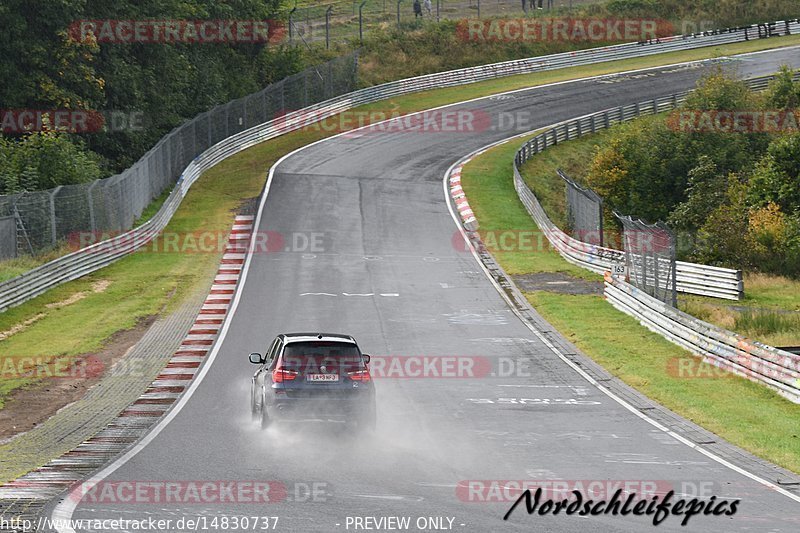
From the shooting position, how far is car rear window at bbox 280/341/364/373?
52.6ft

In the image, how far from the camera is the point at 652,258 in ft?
93.4

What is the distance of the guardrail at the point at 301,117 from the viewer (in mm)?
32312

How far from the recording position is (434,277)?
34.4m

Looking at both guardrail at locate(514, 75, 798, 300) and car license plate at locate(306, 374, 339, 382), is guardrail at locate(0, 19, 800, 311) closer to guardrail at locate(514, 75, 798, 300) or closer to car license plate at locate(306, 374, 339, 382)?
guardrail at locate(514, 75, 798, 300)

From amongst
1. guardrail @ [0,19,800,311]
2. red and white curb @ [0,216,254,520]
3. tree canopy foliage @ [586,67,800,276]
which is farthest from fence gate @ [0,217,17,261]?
tree canopy foliage @ [586,67,800,276]

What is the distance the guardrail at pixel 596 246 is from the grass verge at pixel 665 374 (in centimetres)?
60

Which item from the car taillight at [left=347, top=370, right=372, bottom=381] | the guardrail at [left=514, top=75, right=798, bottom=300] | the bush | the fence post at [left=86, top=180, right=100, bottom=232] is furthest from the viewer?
the bush

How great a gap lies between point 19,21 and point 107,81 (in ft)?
17.3

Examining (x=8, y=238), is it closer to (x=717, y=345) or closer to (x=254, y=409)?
(x=254, y=409)

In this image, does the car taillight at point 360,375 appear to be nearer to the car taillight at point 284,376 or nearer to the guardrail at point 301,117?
the car taillight at point 284,376

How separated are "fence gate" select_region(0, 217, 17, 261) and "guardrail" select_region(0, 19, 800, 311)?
1.28 meters

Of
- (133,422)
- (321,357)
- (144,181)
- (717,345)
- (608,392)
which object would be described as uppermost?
(144,181)

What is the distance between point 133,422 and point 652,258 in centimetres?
1541

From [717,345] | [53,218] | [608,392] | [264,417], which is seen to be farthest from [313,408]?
[53,218]
